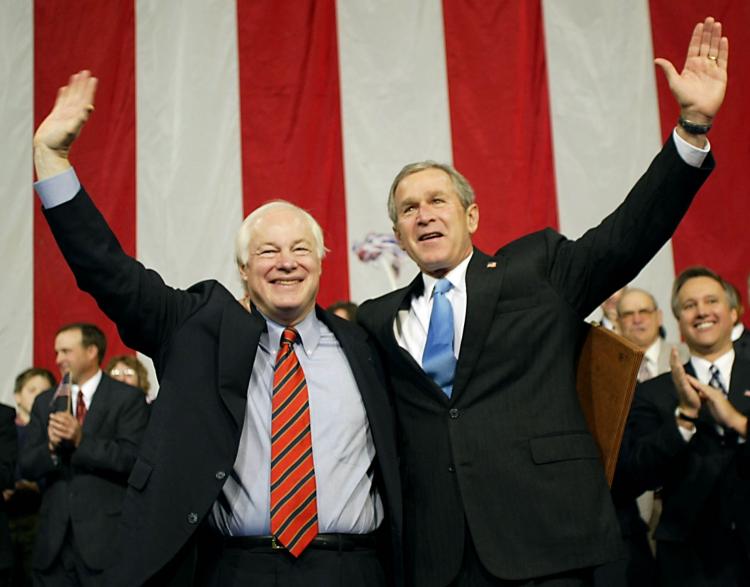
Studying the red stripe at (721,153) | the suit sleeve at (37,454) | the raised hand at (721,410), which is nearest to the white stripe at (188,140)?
the suit sleeve at (37,454)

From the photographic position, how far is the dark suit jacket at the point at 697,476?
10.8ft

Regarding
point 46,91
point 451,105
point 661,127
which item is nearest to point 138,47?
point 46,91

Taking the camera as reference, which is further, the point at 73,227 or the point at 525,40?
the point at 525,40

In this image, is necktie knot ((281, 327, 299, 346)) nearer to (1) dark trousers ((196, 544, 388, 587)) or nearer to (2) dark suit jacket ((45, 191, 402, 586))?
(2) dark suit jacket ((45, 191, 402, 586))

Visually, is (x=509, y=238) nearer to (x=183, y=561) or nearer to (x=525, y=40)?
(x=525, y=40)

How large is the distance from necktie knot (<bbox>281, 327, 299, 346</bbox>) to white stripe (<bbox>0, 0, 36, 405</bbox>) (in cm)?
363

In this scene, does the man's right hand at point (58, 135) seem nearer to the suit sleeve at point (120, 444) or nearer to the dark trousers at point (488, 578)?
the dark trousers at point (488, 578)

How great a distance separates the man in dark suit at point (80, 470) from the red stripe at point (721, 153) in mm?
3175

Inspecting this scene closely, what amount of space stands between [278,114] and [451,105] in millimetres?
1050

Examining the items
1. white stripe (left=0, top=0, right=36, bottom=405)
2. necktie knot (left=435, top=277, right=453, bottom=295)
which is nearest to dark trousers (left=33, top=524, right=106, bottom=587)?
white stripe (left=0, top=0, right=36, bottom=405)

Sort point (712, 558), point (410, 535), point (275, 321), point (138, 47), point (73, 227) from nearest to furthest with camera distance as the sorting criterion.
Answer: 1. point (73, 227)
2. point (410, 535)
3. point (275, 321)
4. point (712, 558)
5. point (138, 47)

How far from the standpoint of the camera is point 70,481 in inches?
170

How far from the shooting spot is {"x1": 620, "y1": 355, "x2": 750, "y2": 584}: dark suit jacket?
330cm

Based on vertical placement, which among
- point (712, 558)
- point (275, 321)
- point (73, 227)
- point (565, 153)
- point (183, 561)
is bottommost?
point (712, 558)
